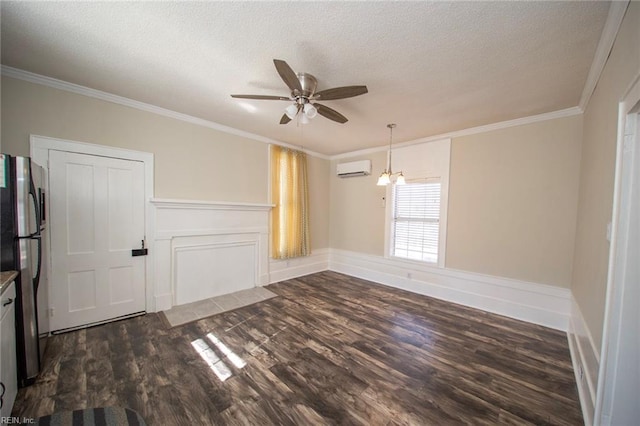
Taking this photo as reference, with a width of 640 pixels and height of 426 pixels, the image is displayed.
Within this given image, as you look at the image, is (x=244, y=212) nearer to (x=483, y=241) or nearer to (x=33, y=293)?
(x=33, y=293)

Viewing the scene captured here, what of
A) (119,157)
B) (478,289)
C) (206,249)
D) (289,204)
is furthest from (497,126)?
(119,157)

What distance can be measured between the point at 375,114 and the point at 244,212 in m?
2.57

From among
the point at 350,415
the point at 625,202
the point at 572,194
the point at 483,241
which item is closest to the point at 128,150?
the point at 350,415

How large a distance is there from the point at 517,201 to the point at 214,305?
14.6 feet

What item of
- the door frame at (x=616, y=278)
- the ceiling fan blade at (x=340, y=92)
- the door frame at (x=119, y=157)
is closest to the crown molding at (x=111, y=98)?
the door frame at (x=119, y=157)

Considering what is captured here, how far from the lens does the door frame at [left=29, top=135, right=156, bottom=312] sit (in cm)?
235

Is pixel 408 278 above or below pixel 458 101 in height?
below

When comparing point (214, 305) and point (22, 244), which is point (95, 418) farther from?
point (214, 305)

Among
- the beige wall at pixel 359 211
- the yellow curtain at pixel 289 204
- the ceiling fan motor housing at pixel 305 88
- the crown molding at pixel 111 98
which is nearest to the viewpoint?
the ceiling fan motor housing at pixel 305 88

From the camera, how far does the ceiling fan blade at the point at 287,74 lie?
1583 mm

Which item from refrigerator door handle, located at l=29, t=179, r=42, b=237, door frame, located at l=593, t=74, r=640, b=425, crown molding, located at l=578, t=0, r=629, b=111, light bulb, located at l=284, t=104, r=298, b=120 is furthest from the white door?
crown molding, located at l=578, t=0, r=629, b=111

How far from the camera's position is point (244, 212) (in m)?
3.93

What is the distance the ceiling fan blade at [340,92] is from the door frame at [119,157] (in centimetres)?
245

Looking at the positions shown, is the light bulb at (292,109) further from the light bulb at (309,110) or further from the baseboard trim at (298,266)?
the baseboard trim at (298,266)
